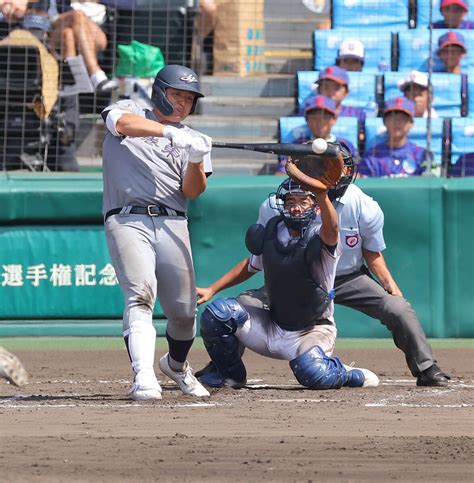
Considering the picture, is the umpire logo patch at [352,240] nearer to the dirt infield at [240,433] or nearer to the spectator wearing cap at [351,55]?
the dirt infield at [240,433]

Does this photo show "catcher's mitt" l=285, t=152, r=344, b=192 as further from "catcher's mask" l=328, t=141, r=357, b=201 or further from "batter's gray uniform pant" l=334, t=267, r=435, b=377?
"batter's gray uniform pant" l=334, t=267, r=435, b=377

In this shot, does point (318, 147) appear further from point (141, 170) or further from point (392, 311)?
point (392, 311)

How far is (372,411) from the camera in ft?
19.5

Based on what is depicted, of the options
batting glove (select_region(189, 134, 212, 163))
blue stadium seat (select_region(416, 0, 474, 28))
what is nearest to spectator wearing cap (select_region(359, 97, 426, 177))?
blue stadium seat (select_region(416, 0, 474, 28))

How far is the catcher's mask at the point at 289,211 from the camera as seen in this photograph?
22.1 feet

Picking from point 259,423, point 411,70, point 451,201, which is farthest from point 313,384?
point 411,70

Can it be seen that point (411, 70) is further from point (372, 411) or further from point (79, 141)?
point (372, 411)

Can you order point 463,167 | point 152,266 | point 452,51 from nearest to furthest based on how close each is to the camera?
point 152,266
point 463,167
point 452,51

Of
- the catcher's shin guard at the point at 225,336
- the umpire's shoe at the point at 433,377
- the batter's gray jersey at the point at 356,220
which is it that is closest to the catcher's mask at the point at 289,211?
the batter's gray jersey at the point at 356,220

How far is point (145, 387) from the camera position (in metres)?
6.26

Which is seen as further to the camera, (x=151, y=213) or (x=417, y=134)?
(x=417, y=134)

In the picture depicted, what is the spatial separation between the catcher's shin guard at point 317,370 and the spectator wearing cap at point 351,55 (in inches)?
202

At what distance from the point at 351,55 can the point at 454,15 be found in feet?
3.48

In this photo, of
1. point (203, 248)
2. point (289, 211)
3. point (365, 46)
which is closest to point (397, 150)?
point (365, 46)
